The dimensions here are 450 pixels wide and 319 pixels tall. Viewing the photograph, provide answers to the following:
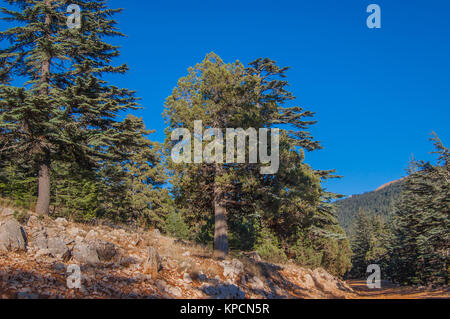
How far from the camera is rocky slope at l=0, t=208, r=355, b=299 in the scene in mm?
6063

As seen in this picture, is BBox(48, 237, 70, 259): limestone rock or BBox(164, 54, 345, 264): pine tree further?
BBox(164, 54, 345, 264): pine tree

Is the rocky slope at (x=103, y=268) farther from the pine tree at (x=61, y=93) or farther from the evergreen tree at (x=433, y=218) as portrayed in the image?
the evergreen tree at (x=433, y=218)

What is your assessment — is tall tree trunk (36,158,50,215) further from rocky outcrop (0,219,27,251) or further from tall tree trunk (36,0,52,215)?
→ rocky outcrop (0,219,27,251)

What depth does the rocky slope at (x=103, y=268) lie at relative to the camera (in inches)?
239

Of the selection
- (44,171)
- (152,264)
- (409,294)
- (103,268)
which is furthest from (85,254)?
(409,294)

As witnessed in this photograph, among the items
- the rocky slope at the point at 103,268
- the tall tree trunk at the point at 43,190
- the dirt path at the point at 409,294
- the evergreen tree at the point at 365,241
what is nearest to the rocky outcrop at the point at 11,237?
the rocky slope at the point at 103,268

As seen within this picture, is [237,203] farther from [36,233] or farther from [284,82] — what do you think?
[284,82]

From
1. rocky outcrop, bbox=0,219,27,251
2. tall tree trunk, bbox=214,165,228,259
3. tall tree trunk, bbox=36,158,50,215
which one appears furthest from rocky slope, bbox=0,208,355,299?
tall tree trunk, bbox=36,158,50,215

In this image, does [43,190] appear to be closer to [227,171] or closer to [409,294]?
[227,171]

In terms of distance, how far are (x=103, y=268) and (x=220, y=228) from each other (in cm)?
643

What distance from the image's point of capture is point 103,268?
769 cm

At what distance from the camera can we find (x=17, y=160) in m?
12.3
